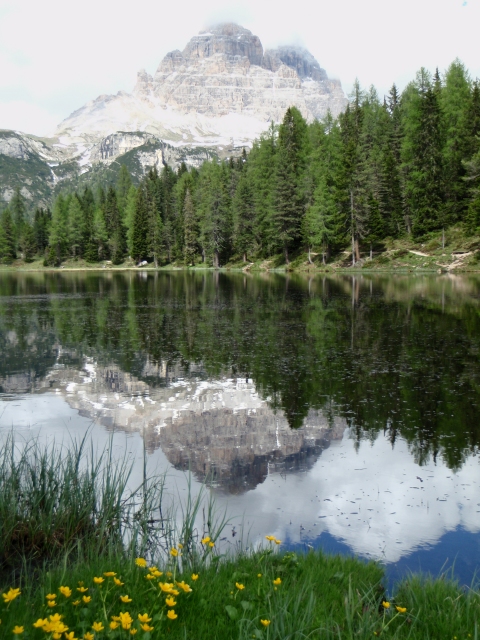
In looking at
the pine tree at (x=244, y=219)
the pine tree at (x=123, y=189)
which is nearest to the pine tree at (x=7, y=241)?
the pine tree at (x=123, y=189)

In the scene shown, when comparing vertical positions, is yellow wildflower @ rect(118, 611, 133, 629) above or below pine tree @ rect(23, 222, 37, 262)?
below

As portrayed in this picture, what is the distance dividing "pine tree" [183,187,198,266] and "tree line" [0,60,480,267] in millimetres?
186

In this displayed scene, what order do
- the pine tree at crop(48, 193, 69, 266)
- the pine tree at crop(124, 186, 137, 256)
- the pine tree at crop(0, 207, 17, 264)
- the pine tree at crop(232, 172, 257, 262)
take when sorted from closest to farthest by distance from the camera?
the pine tree at crop(232, 172, 257, 262)
the pine tree at crop(124, 186, 137, 256)
the pine tree at crop(48, 193, 69, 266)
the pine tree at crop(0, 207, 17, 264)

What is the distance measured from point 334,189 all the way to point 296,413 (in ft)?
195

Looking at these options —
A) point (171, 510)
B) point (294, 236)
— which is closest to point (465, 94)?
point (294, 236)

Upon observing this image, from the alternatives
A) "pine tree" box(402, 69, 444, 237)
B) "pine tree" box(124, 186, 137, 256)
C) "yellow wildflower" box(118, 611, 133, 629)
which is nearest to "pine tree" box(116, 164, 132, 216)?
"pine tree" box(124, 186, 137, 256)

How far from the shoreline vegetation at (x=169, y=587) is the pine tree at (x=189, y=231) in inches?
3499

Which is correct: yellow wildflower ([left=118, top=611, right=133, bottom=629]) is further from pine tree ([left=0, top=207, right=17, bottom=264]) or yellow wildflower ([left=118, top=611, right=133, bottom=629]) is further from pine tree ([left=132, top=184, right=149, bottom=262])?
pine tree ([left=0, top=207, right=17, bottom=264])

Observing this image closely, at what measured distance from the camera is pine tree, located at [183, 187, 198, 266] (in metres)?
93.2

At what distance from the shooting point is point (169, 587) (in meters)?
3.83

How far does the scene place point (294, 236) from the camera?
71312mm

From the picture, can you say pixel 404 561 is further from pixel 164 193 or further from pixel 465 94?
pixel 164 193

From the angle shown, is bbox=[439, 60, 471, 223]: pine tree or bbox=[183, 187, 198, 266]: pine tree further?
bbox=[183, 187, 198, 266]: pine tree

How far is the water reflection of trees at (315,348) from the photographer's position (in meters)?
11.0
